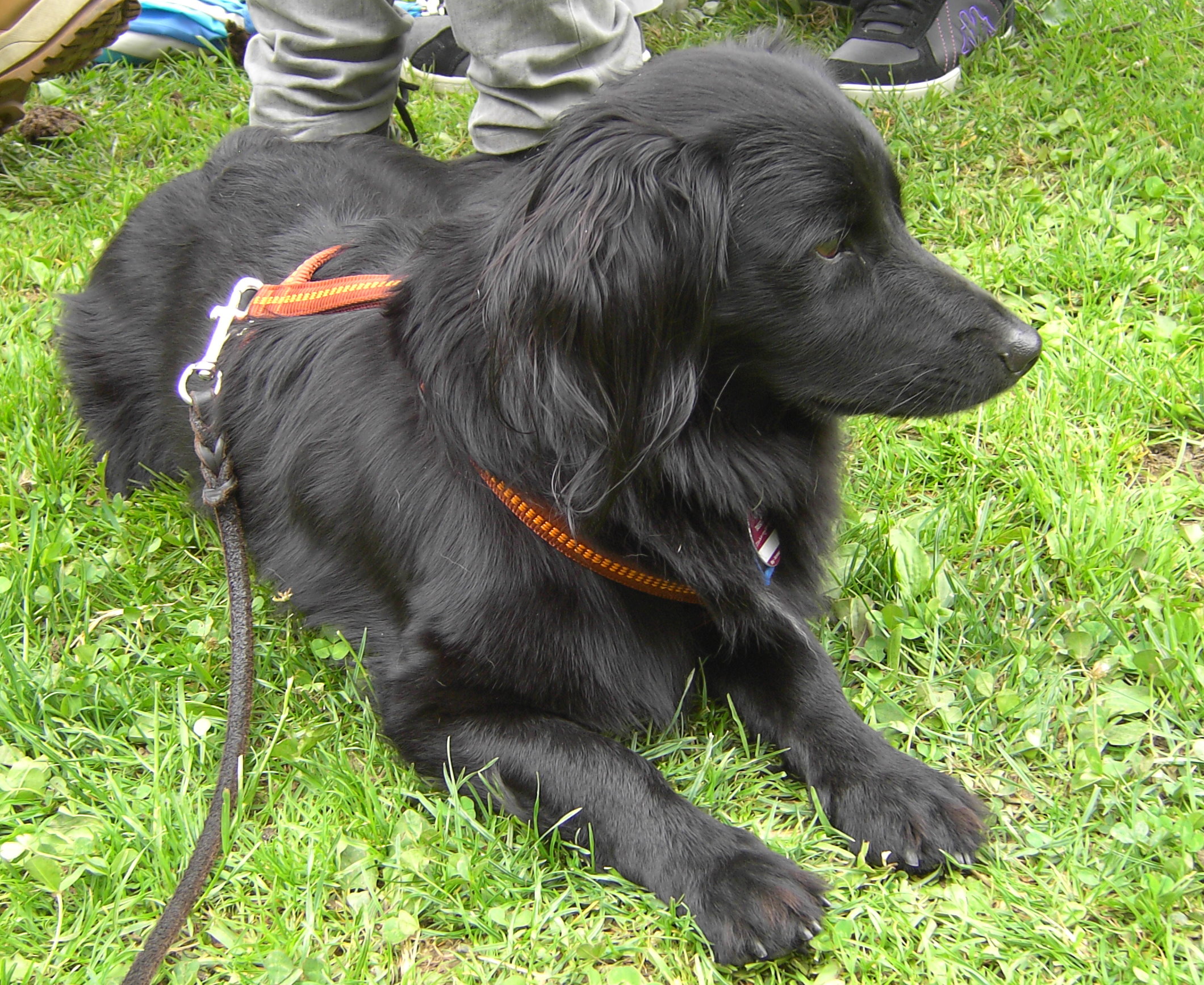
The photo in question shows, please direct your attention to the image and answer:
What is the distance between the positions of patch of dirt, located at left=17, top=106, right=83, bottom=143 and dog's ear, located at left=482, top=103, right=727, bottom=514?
2.98 metres

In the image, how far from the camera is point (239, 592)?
186 cm

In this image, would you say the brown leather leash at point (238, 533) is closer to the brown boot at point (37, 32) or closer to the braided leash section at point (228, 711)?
the braided leash section at point (228, 711)

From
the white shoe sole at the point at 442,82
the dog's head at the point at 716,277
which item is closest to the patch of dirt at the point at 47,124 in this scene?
the white shoe sole at the point at 442,82

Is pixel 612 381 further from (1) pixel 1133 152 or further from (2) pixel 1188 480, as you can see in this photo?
(1) pixel 1133 152

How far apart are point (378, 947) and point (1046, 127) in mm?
3147

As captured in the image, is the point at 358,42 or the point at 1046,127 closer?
the point at 358,42

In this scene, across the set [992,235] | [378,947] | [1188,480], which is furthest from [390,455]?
[992,235]

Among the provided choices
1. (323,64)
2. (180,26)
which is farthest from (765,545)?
(180,26)

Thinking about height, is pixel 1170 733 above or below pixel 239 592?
below

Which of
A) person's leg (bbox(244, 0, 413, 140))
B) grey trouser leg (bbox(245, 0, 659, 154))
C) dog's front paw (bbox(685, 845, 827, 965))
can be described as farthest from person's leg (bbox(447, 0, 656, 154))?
dog's front paw (bbox(685, 845, 827, 965))

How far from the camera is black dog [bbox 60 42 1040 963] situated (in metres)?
1.58

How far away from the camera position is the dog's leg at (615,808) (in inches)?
60.6

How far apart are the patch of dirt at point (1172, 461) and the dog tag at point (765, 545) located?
992mm

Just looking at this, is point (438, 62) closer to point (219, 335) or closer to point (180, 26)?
point (180, 26)
